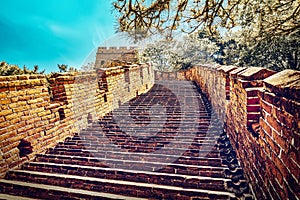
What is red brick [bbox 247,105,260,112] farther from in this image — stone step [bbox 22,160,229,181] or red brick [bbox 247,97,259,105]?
stone step [bbox 22,160,229,181]

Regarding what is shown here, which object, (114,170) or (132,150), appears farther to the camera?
(132,150)

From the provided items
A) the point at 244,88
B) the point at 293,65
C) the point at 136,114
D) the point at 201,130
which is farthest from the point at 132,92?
the point at 293,65

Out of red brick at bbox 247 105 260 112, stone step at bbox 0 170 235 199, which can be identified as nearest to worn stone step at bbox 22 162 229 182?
stone step at bbox 0 170 235 199

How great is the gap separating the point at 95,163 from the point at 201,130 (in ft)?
5.91

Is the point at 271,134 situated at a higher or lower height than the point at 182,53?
lower

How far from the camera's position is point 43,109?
3.43 m

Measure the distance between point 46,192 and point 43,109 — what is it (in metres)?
1.53

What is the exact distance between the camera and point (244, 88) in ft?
6.77

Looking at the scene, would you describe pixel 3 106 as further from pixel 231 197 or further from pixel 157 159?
pixel 231 197

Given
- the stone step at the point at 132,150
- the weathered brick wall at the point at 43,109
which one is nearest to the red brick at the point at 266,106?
the stone step at the point at 132,150

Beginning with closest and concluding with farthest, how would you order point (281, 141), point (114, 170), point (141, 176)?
1. point (281, 141)
2. point (141, 176)
3. point (114, 170)

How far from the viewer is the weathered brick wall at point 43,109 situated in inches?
112

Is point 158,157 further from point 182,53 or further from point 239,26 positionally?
point 182,53

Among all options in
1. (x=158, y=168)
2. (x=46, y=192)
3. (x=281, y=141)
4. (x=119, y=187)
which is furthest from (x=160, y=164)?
(x=281, y=141)
